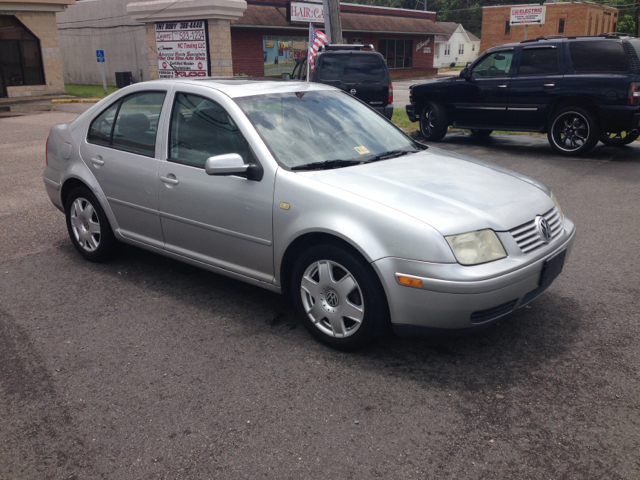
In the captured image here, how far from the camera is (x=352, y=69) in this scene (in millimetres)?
12719

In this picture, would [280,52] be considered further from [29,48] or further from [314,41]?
[314,41]

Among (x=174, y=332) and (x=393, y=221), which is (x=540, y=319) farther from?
(x=174, y=332)

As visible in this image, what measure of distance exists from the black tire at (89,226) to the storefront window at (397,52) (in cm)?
4164

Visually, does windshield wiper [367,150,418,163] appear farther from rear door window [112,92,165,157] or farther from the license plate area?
rear door window [112,92,165,157]

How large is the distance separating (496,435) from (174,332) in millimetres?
2214

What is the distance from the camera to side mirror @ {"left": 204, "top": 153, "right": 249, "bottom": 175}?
151 inches

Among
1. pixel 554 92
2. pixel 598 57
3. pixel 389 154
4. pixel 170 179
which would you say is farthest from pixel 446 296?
pixel 598 57

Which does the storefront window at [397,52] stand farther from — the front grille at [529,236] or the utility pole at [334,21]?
the front grille at [529,236]

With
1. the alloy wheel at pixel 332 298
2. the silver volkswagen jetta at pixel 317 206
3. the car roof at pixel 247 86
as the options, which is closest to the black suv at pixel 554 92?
the silver volkswagen jetta at pixel 317 206

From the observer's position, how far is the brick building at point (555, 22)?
179 ft

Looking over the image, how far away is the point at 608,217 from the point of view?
22.6 ft

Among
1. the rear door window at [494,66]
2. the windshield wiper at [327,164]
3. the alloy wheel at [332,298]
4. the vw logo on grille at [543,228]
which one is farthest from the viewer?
the rear door window at [494,66]

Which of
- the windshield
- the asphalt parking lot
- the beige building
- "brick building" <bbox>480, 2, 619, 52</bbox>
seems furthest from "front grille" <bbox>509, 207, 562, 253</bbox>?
"brick building" <bbox>480, 2, 619, 52</bbox>

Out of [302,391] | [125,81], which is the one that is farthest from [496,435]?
[125,81]
